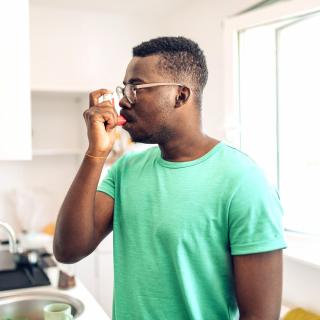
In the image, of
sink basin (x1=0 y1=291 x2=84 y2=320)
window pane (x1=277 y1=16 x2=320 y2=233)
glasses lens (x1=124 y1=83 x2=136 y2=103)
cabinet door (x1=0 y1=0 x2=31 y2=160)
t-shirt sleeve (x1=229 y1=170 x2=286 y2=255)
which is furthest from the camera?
window pane (x1=277 y1=16 x2=320 y2=233)

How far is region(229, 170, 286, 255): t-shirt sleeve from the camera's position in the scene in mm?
853

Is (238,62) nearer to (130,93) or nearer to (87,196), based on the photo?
(130,93)

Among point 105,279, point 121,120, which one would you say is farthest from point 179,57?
point 105,279

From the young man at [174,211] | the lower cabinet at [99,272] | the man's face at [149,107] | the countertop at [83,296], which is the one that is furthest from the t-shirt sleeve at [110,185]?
the lower cabinet at [99,272]

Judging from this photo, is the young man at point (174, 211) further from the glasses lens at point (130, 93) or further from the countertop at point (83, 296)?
the countertop at point (83, 296)

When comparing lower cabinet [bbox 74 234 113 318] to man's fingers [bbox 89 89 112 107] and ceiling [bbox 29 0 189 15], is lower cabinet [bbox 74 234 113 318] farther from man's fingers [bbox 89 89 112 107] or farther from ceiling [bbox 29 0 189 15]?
man's fingers [bbox 89 89 112 107]

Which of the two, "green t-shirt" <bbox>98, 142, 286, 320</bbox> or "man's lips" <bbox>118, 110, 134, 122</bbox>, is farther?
"man's lips" <bbox>118, 110, 134, 122</bbox>

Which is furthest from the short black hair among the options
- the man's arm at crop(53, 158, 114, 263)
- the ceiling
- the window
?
the ceiling

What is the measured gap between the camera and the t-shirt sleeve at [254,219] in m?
0.85

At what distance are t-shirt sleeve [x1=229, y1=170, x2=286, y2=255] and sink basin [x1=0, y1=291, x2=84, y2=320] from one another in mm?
977

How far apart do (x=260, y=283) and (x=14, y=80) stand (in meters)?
0.89

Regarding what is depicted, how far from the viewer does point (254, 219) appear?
86 centimetres

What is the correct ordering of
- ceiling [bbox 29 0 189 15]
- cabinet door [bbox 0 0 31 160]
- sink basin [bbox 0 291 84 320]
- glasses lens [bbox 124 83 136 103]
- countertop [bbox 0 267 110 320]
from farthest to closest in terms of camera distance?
1. ceiling [bbox 29 0 189 15]
2. sink basin [bbox 0 291 84 320]
3. countertop [bbox 0 267 110 320]
4. cabinet door [bbox 0 0 31 160]
5. glasses lens [bbox 124 83 136 103]

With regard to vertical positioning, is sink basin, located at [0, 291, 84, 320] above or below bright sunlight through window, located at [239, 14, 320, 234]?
below
